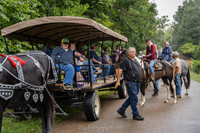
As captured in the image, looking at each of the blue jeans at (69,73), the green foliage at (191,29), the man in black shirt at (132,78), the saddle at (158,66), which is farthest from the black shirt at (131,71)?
the green foliage at (191,29)

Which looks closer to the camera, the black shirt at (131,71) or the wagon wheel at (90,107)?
the wagon wheel at (90,107)

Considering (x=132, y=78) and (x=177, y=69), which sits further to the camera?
(x=177, y=69)

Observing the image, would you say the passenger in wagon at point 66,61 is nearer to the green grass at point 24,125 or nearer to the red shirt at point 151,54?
the green grass at point 24,125

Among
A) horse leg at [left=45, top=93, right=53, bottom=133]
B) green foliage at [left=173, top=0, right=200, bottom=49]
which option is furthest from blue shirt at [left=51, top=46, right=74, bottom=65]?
green foliage at [left=173, top=0, right=200, bottom=49]

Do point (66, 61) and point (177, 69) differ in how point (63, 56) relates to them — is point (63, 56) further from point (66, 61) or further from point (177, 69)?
point (177, 69)

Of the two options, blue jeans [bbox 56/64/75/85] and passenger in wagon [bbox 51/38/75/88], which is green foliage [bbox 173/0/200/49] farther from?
blue jeans [bbox 56/64/75/85]

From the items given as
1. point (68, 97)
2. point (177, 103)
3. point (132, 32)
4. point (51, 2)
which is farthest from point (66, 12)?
point (132, 32)

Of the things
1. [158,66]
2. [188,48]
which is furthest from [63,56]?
[188,48]

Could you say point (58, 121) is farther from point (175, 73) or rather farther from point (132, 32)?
point (132, 32)

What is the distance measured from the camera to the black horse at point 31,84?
12.9 ft

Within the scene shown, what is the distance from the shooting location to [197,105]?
834 centimetres

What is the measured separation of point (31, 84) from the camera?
14.9ft

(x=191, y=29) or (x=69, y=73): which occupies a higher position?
(x=191, y=29)

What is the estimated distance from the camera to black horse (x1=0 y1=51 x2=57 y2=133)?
394 cm
